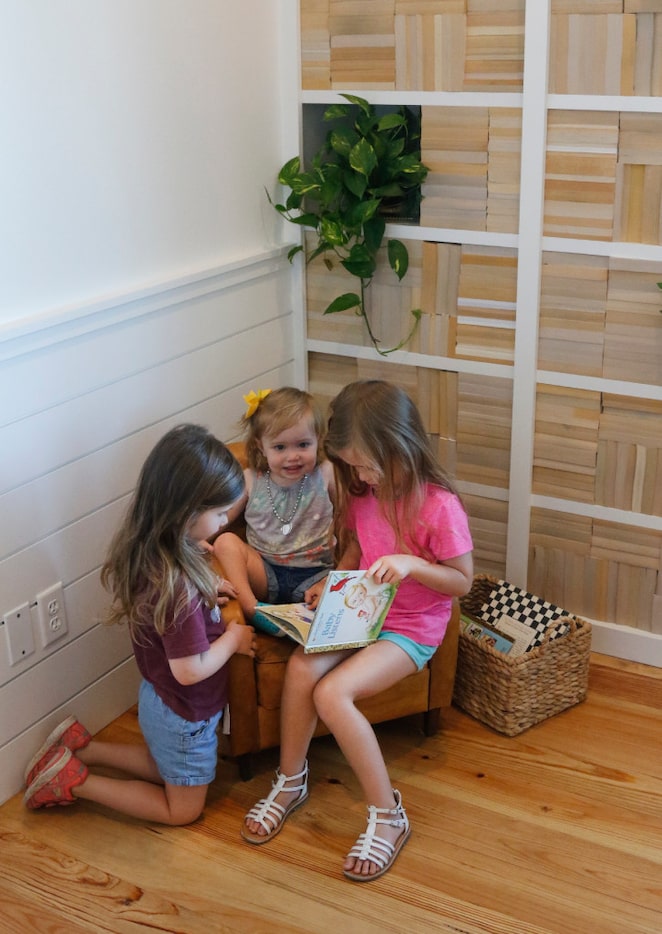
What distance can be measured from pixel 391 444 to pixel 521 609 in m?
0.75

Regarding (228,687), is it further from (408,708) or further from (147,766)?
(408,708)

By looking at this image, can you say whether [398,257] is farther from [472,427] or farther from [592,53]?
[592,53]

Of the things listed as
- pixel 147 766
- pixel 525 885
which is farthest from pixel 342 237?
pixel 525 885

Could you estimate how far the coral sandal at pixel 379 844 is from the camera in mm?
2061

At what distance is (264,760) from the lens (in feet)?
7.91

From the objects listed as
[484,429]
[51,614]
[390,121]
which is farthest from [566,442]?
[51,614]

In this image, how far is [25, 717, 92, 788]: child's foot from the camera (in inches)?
89.0

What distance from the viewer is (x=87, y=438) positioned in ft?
7.61

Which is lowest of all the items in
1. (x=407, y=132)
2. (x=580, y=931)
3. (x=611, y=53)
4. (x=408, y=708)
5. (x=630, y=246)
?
(x=580, y=931)

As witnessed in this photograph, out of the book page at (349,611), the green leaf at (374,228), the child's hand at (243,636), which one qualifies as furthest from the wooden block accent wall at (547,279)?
the child's hand at (243,636)

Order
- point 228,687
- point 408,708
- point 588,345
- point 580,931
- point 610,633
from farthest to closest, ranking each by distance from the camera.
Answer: point 610,633
point 588,345
point 408,708
point 228,687
point 580,931

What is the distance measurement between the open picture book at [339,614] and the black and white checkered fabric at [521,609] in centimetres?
55

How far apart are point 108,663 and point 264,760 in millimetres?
424

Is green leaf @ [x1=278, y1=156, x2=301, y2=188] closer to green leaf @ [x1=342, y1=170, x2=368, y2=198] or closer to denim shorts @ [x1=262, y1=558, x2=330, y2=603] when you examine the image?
green leaf @ [x1=342, y1=170, x2=368, y2=198]
